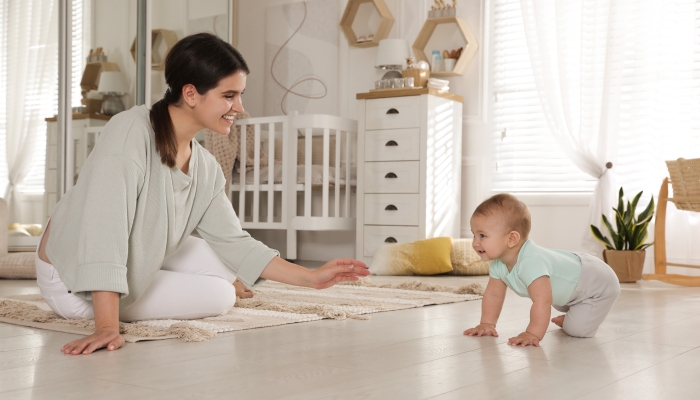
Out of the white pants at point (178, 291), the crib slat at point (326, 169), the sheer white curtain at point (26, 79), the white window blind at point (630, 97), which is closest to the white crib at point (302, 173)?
the crib slat at point (326, 169)

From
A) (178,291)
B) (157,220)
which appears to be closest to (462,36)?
(178,291)

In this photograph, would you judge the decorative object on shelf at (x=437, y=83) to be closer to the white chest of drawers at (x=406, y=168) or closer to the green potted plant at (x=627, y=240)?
the white chest of drawers at (x=406, y=168)

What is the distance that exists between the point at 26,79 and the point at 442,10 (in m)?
2.48

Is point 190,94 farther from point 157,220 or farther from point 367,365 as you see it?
point 367,365

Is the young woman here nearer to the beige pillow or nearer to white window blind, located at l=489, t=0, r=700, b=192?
the beige pillow

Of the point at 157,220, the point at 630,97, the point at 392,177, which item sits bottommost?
the point at 157,220

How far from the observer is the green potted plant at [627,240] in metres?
3.59

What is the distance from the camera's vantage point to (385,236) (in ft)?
13.9

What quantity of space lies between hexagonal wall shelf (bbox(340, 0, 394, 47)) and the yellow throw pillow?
152cm

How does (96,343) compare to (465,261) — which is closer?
(96,343)

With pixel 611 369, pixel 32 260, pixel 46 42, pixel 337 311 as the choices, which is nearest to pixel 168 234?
Answer: pixel 337 311

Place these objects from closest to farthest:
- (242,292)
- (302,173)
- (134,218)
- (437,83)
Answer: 1. (134,218)
2. (242,292)
3. (437,83)
4. (302,173)

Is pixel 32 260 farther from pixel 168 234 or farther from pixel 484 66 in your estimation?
pixel 484 66

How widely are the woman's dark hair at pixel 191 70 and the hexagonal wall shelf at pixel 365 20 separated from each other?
3150mm
